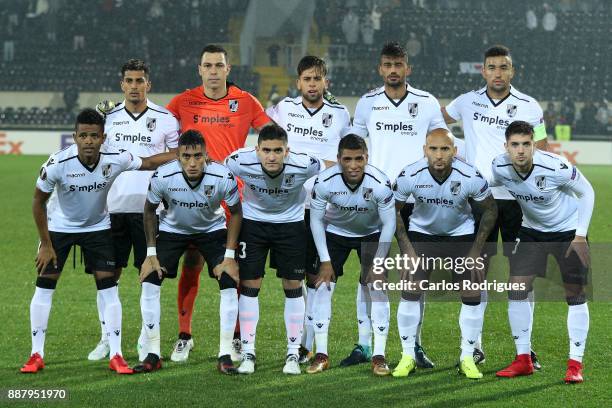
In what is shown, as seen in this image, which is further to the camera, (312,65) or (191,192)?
(312,65)

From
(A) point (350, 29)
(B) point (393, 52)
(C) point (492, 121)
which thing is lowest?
(C) point (492, 121)

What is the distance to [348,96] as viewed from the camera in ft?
98.6

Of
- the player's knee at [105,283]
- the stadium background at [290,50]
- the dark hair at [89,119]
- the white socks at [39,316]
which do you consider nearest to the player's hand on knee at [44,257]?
the white socks at [39,316]

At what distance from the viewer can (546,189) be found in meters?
6.32

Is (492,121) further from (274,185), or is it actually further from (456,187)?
(274,185)

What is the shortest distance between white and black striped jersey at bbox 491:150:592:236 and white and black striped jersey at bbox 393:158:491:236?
0.57ft

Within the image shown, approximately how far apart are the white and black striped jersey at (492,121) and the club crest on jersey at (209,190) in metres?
1.90

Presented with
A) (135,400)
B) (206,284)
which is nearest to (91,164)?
(135,400)

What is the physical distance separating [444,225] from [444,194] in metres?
0.22

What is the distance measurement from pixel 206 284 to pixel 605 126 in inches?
851

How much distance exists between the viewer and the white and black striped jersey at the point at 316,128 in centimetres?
717

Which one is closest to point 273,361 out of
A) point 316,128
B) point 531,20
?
point 316,128

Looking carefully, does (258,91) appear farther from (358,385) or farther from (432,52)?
(358,385)

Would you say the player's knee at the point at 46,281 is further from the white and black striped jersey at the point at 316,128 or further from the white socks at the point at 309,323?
the white and black striped jersey at the point at 316,128
